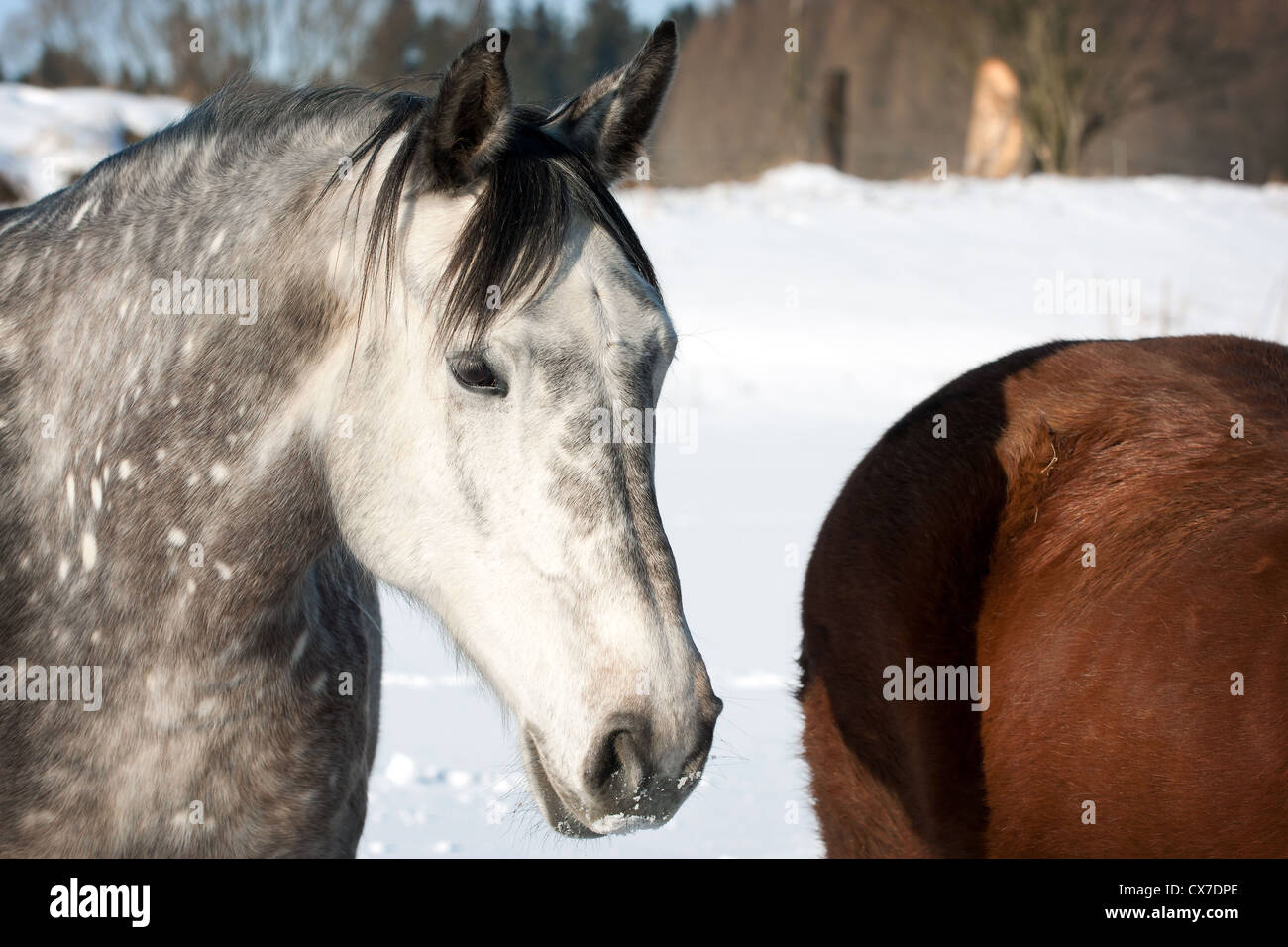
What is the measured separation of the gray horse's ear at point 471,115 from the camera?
5.32 feet

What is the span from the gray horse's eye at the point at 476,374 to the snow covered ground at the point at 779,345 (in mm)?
603

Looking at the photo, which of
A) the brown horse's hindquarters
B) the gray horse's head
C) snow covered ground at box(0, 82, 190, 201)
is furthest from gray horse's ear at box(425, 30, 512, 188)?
snow covered ground at box(0, 82, 190, 201)

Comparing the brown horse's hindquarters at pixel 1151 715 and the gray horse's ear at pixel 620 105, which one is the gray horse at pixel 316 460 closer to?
the gray horse's ear at pixel 620 105

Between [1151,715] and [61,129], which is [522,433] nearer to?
[1151,715]

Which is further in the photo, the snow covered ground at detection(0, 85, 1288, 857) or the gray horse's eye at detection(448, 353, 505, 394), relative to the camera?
the snow covered ground at detection(0, 85, 1288, 857)

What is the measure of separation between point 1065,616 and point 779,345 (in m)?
8.01

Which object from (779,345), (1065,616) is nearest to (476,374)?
(1065,616)

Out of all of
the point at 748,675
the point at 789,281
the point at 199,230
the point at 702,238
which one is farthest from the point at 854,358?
the point at 199,230

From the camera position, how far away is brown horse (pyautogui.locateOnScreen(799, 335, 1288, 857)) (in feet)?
6.35

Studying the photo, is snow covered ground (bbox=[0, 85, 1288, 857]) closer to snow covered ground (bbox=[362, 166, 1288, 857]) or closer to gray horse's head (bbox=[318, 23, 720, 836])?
snow covered ground (bbox=[362, 166, 1288, 857])

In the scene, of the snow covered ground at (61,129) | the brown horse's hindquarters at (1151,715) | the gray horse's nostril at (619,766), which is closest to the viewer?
the gray horse's nostril at (619,766)

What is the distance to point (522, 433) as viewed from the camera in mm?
1647

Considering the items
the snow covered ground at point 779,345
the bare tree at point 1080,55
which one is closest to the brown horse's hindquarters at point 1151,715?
the snow covered ground at point 779,345
